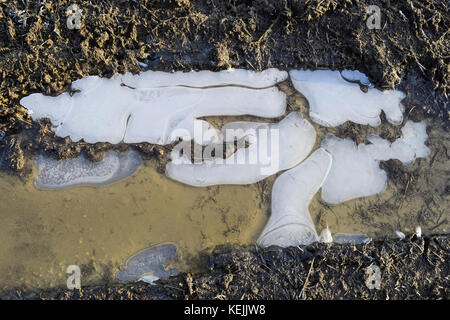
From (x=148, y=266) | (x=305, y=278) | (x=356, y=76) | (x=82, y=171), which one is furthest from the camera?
(x=356, y=76)

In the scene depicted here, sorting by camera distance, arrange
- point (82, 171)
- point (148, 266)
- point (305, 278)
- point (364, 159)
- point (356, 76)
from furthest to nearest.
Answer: point (356, 76) → point (364, 159) → point (82, 171) → point (148, 266) → point (305, 278)

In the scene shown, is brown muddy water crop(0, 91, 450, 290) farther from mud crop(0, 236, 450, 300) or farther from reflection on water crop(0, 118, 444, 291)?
mud crop(0, 236, 450, 300)

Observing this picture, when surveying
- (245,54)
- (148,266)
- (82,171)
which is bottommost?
(148,266)

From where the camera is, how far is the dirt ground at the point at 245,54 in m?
3.54

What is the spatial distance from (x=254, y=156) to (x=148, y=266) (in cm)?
158

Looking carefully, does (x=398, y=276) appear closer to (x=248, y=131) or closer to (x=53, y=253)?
(x=248, y=131)

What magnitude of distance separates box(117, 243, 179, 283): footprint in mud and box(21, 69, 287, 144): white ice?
1163mm

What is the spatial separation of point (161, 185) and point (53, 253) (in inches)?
50.2

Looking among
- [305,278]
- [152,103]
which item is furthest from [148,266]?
[152,103]

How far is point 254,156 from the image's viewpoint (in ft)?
12.5

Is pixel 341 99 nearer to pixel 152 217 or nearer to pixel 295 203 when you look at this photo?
pixel 295 203

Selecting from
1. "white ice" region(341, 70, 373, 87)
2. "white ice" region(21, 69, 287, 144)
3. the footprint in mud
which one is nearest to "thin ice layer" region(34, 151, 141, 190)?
"white ice" region(21, 69, 287, 144)

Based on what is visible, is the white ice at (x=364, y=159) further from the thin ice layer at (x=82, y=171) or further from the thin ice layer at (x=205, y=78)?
the thin ice layer at (x=82, y=171)

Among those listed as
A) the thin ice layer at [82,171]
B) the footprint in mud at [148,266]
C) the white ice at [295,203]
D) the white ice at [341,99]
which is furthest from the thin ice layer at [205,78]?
the footprint in mud at [148,266]
